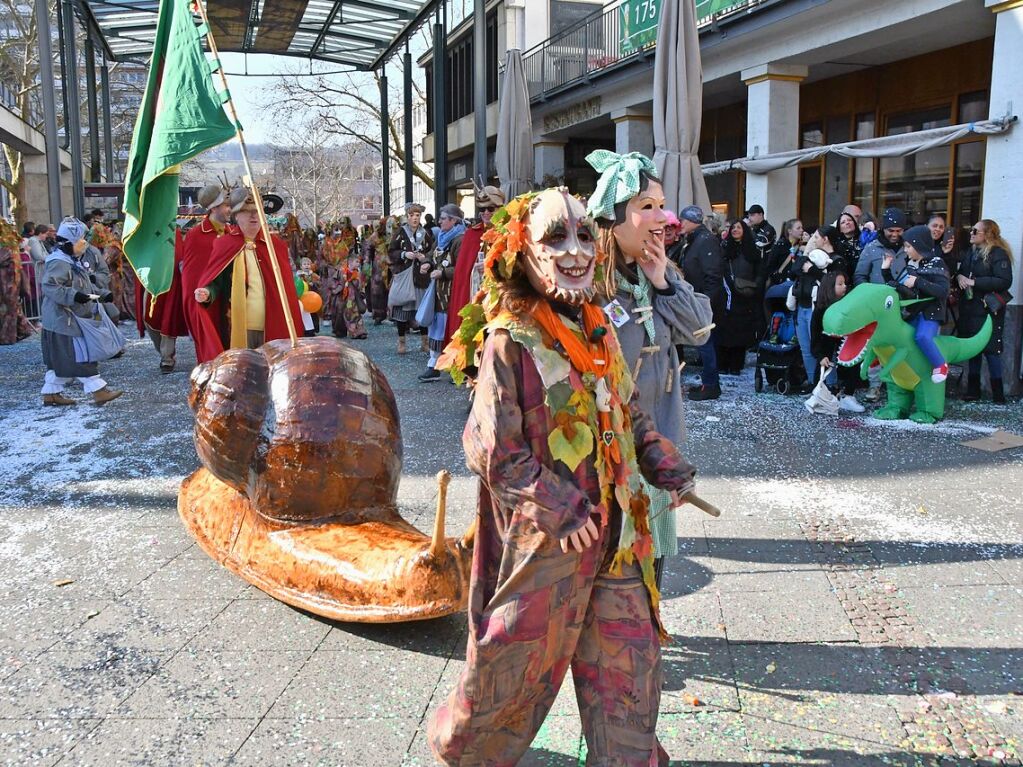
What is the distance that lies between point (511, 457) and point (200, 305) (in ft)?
14.9

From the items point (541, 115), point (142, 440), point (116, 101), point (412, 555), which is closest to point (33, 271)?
point (142, 440)

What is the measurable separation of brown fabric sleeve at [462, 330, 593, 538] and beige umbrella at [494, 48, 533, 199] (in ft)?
34.8

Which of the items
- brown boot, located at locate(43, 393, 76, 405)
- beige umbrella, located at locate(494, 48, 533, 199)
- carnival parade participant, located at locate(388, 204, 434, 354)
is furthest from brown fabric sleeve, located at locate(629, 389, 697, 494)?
beige umbrella, located at locate(494, 48, 533, 199)

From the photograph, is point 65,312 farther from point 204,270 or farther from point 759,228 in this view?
point 759,228

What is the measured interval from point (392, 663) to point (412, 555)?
43 centimetres

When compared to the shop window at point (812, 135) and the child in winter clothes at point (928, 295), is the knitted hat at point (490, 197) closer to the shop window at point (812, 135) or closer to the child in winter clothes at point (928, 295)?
the child in winter clothes at point (928, 295)

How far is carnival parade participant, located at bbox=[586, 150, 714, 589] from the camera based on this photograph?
283 centimetres

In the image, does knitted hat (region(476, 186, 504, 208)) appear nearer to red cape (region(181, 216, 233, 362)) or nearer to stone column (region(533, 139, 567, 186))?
red cape (region(181, 216, 233, 362))

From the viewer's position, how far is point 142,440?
706 cm

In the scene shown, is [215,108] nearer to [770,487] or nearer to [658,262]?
[658,262]

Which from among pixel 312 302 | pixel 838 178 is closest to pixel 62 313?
pixel 312 302

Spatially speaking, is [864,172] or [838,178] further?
[838,178]

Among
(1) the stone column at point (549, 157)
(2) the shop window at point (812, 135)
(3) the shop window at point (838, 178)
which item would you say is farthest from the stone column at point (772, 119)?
(1) the stone column at point (549, 157)

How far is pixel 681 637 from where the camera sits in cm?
355
